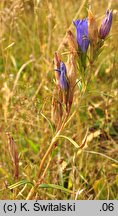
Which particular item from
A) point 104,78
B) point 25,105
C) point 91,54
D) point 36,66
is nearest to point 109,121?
point 104,78

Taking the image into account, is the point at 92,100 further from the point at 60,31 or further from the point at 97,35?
the point at 97,35

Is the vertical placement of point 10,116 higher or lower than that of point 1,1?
lower

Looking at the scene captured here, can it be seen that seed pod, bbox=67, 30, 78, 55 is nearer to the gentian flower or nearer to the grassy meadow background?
the gentian flower

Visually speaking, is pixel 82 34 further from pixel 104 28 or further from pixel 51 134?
pixel 51 134

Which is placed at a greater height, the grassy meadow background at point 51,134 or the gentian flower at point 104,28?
the gentian flower at point 104,28

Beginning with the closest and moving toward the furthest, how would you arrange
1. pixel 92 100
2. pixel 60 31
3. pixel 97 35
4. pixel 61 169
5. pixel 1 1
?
pixel 97 35
pixel 61 169
pixel 1 1
pixel 92 100
pixel 60 31

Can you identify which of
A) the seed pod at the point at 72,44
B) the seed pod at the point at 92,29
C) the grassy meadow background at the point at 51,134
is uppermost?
the seed pod at the point at 92,29

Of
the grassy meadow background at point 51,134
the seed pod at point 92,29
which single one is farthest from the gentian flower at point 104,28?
the grassy meadow background at point 51,134

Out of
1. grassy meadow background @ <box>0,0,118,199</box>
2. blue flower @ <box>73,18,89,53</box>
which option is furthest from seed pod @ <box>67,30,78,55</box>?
grassy meadow background @ <box>0,0,118,199</box>

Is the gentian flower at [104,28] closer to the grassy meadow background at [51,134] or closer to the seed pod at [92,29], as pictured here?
the seed pod at [92,29]

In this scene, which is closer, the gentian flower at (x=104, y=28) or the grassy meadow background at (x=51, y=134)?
the gentian flower at (x=104, y=28)
